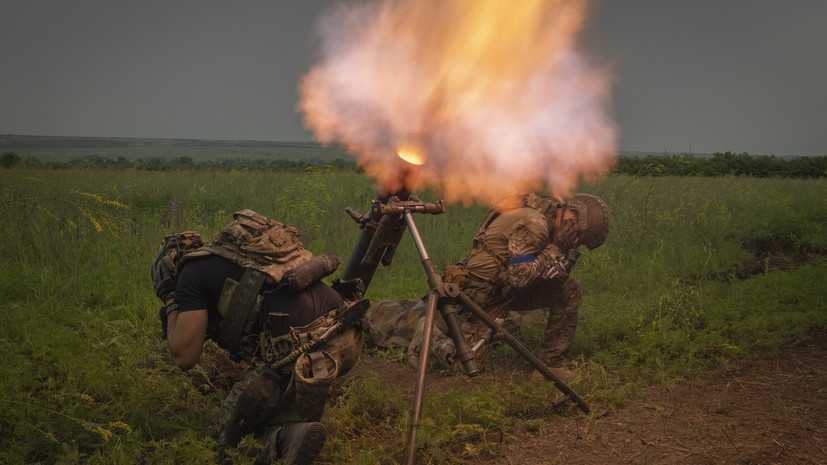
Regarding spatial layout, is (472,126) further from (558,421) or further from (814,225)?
(814,225)

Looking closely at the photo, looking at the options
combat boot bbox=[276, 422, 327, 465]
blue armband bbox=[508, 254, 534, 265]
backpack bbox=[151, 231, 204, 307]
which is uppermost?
backpack bbox=[151, 231, 204, 307]

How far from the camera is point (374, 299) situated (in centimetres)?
806

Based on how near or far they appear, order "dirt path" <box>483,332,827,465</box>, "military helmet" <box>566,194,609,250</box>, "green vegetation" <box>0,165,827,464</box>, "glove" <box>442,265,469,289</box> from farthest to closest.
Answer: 1. "military helmet" <box>566,194,609,250</box>
2. "glove" <box>442,265,469,289</box>
3. "green vegetation" <box>0,165,827,464</box>
4. "dirt path" <box>483,332,827,465</box>

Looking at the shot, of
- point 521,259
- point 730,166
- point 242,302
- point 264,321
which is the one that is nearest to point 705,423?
point 521,259

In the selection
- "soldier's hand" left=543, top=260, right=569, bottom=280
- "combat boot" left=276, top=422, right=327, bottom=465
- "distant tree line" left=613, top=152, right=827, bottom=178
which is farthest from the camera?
"distant tree line" left=613, top=152, right=827, bottom=178

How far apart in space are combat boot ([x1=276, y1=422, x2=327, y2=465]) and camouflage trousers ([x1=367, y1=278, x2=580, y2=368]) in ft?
6.67

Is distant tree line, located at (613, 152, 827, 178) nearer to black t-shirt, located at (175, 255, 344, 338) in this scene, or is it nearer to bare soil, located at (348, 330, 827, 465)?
bare soil, located at (348, 330, 827, 465)

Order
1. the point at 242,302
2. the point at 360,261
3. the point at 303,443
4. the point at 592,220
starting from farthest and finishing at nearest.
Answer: the point at 592,220 < the point at 360,261 < the point at 242,302 < the point at 303,443

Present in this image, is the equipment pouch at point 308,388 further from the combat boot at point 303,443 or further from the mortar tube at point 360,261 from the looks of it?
the mortar tube at point 360,261

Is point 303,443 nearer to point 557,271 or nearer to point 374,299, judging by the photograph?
point 557,271

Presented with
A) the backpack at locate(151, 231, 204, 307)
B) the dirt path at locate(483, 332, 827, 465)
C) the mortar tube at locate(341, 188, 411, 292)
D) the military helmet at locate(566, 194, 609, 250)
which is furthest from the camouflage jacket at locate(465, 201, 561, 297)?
the backpack at locate(151, 231, 204, 307)

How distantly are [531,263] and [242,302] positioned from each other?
2.79m

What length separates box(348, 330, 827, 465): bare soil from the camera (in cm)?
406

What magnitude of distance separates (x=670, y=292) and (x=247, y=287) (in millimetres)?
5746
